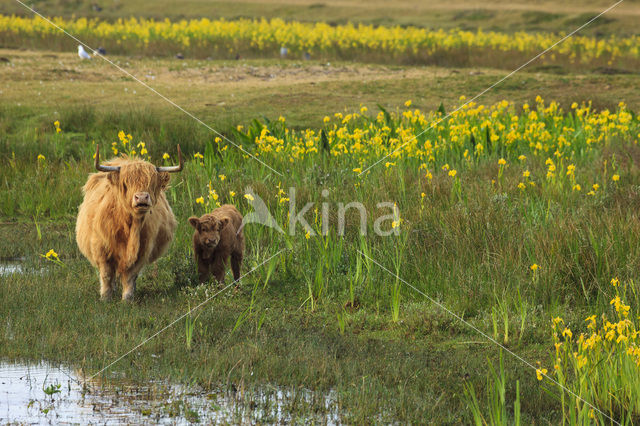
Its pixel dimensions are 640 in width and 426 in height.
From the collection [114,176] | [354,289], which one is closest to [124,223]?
[114,176]

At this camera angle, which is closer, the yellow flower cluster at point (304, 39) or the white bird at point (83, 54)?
the white bird at point (83, 54)

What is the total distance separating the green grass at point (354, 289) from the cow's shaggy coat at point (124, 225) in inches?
13.6

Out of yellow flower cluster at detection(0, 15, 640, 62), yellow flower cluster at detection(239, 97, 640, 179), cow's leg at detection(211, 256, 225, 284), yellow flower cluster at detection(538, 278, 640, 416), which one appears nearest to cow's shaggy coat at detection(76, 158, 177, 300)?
cow's leg at detection(211, 256, 225, 284)

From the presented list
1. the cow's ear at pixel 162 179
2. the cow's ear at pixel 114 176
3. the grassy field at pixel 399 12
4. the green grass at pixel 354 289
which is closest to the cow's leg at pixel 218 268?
the green grass at pixel 354 289

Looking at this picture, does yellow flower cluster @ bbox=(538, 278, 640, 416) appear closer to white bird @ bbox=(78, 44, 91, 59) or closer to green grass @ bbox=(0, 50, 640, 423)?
green grass @ bbox=(0, 50, 640, 423)

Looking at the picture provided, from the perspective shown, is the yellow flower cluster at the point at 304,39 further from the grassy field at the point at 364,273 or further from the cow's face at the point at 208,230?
the cow's face at the point at 208,230

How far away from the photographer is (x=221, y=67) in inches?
858

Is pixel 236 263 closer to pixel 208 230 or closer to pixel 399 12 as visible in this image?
pixel 208 230

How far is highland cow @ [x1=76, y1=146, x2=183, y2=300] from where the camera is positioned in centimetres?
740

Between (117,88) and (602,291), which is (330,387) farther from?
(117,88)

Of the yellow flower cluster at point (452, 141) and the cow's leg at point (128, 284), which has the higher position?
the yellow flower cluster at point (452, 141)

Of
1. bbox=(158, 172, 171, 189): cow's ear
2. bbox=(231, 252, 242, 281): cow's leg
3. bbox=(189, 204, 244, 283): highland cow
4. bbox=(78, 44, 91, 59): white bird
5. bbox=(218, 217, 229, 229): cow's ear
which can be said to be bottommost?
bbox=(231, 252, 242, 281): cow's leg

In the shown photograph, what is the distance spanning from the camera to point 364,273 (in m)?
8.28

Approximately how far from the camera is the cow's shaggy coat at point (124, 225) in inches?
292
